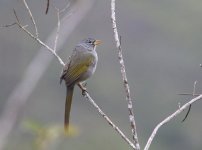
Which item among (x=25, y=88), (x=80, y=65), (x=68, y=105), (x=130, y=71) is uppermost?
(x=25, y=88)

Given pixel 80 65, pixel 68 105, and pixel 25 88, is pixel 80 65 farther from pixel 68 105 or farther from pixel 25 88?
pixel 25 88

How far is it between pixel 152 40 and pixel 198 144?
100 ft

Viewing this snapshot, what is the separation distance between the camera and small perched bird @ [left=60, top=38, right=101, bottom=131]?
9484 mm

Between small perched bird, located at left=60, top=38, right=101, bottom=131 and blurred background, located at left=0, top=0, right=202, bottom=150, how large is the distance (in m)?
54.1

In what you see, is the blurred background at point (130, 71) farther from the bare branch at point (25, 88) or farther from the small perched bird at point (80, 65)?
the bare branch at point (25, 88)

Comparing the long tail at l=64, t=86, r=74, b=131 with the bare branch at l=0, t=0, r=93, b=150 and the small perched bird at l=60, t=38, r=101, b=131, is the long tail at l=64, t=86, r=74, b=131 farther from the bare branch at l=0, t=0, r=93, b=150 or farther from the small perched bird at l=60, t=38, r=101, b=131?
the bare branch at l=0, t=0, r=93, b=150

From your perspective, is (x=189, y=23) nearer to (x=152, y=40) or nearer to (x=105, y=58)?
(x=152, y=40)

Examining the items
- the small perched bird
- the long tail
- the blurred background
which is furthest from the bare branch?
the blurred background

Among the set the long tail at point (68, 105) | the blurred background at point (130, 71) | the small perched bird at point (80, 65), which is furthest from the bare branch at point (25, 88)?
the blurred background at point (130, 71)

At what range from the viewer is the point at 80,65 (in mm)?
9875

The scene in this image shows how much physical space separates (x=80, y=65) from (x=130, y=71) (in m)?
81.4

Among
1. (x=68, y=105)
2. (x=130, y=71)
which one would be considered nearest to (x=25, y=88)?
(x=68, y=105)

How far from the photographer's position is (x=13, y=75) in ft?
271

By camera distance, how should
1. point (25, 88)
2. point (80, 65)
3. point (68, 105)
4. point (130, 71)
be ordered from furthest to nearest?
1. point (130, 71)
2. point (80, 65)
3. point (68, 105)
4. point (25, 88)
